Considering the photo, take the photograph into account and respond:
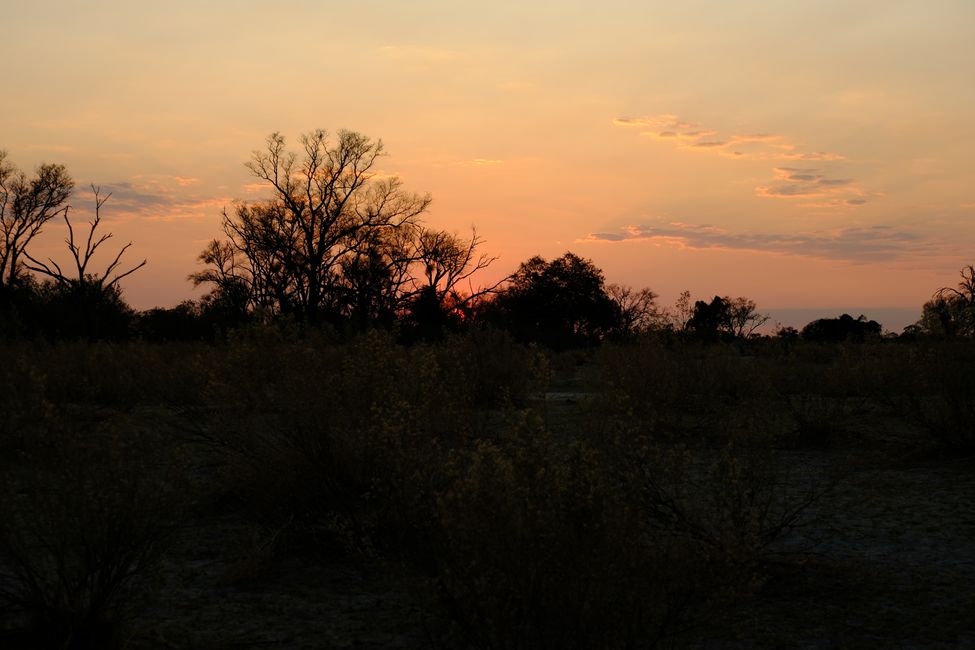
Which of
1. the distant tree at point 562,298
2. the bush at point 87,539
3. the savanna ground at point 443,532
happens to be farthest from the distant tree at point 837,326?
the bush at point 87,539

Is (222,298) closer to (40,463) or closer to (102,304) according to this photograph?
(102,304)

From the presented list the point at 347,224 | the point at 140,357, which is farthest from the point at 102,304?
the point at 140,357

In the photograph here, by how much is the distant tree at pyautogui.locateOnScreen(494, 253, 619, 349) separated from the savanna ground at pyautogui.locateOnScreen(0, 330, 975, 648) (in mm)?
51653

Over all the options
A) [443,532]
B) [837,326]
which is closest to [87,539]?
[443,532]

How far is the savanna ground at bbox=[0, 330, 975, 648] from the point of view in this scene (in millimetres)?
3320

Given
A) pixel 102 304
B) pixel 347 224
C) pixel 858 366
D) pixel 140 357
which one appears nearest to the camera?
pixel 858 366

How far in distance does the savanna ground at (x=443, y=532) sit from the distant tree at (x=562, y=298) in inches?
2034

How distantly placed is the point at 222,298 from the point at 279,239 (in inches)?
473

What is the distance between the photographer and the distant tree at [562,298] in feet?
199

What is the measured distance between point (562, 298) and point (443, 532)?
189ft

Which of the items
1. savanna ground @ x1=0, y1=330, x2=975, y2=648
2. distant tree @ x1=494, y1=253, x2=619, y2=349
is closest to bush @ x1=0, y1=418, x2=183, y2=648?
savanna ground @ x1=0, y1=330, x2=975, y2=648

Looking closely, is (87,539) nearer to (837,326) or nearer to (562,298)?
(837,326)

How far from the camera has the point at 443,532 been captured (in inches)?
155

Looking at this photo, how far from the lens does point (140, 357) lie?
618 inches
